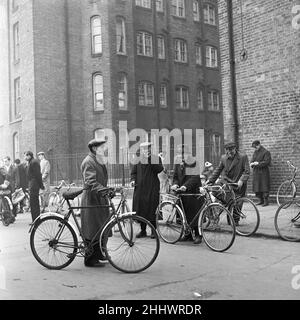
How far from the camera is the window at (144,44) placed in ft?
96.5

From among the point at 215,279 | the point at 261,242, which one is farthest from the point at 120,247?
the point at 261,242

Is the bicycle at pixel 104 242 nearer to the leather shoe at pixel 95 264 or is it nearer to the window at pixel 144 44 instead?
the leather shoe at pixel 95 264

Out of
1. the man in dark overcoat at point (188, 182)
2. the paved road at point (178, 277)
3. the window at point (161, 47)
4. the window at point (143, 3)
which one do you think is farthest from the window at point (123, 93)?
the paved road at point (178, 277)

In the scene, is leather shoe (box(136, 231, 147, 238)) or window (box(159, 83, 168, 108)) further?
window (box(159, 83, 168, 108))

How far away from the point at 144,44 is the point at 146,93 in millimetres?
3193

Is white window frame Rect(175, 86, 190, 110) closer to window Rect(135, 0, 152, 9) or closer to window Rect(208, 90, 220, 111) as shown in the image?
window Rect(208, 90, 220, 111)

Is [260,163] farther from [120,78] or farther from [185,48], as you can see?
[185,48]

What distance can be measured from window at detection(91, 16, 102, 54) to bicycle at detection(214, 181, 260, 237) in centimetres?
2077

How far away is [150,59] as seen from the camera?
3002cm

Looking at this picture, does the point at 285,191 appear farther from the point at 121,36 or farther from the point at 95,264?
the point at 121,36

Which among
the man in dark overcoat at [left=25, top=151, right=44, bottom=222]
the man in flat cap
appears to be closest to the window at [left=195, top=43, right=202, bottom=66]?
the man in dark overcoat at [left=25, top=151, right=44, bottom=222]

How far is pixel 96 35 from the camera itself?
2797cm

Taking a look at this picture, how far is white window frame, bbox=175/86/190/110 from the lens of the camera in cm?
3169

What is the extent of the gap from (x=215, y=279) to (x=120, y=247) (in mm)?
1446
